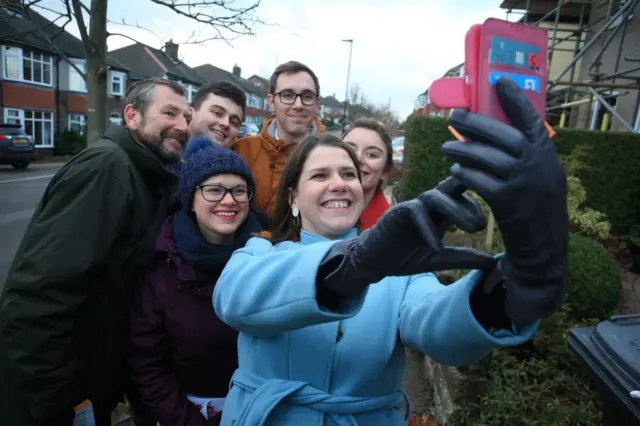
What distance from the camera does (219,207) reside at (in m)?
1.91

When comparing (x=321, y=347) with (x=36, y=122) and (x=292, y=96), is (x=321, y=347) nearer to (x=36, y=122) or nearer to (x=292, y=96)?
(x=292, y=96)

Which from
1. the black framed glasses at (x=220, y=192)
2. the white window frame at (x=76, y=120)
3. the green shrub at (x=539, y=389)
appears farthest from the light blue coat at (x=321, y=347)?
the white window frame at (x=76, y=120)

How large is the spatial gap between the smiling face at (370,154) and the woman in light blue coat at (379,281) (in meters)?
0.95

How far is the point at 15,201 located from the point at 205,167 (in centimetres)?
1093

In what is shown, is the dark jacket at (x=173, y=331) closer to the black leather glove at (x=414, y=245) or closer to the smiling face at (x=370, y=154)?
the black leather glove at (x=414, y=245)

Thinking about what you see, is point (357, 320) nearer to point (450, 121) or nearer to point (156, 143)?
point (450, 121)

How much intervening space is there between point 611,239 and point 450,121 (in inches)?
A: 260

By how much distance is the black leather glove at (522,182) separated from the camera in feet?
2.57

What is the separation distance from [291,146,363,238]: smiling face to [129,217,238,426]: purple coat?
0.61 m

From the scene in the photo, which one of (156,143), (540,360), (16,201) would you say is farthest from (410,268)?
(16,201)

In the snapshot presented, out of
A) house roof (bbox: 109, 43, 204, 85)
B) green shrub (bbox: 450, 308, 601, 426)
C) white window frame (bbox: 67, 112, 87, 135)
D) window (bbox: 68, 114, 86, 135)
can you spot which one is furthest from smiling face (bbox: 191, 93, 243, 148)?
house roof (bbox: 109, 43, 204, 85)

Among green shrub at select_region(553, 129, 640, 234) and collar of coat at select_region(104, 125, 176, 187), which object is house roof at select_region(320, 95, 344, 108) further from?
collar of coat at select_region(104, 125, 176, 187)

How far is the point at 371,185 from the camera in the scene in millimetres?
2660

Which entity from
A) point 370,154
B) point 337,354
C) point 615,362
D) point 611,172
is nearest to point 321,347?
point 337,354
